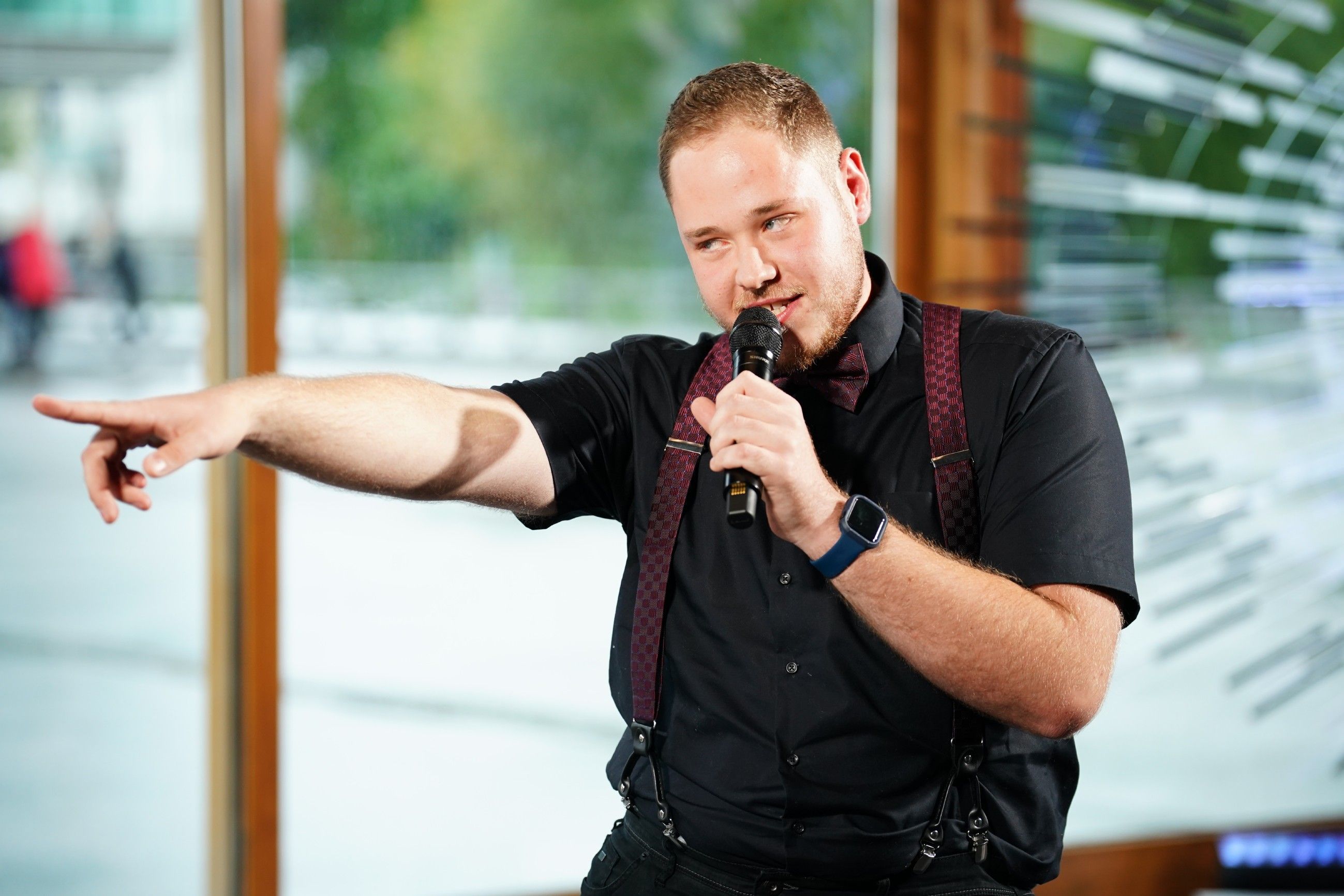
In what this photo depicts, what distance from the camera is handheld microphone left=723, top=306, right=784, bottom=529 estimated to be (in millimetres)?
1274

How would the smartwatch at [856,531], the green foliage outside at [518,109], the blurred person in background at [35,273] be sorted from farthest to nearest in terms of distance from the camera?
the blurred person in background at [35,273] < the green foliage outside at [518,109] < the smartwatch at [856,531]

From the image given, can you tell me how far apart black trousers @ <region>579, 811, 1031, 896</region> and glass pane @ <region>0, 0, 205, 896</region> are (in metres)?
1.29

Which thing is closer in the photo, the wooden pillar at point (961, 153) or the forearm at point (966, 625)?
the forearm at point (966, 625)

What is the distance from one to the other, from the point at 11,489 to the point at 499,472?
127 inches

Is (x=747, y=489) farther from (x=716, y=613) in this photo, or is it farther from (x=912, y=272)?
(x=912, y=272)

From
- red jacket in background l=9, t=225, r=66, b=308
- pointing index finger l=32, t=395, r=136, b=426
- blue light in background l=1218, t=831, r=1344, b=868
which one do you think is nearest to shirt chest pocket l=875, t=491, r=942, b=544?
pointing index finger l=32, t=395, r=136, b=426

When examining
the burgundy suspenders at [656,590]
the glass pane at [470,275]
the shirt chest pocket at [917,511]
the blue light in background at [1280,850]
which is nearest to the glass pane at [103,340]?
the glass pane at [470,275]

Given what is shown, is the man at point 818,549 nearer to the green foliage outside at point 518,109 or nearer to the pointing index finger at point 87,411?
the pointing index finger at point 87,411

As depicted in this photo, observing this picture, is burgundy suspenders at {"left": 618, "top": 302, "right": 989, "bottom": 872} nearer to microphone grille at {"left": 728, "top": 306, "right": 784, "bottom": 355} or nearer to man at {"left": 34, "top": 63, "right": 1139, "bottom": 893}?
man at {"left": 34, "top": 63, "right": 1139, "bottom": 893}

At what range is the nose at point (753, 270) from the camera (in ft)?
5.11

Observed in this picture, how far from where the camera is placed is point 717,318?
5.35 ft

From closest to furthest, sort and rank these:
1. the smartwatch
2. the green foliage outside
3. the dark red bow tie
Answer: the smartwatch, the dark red bow tie, the green foliage outside

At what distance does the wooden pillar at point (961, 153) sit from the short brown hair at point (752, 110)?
1.25m

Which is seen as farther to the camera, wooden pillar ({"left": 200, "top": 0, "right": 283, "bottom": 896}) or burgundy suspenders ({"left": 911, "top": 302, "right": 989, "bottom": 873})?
wooden pillar ({"left": 200, "top": 0, "right": 283, "bottom": 896})
